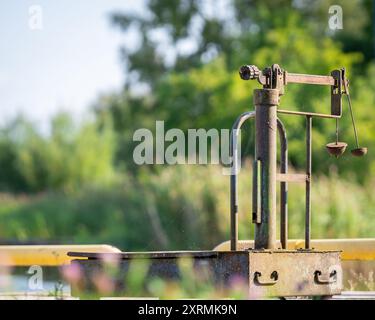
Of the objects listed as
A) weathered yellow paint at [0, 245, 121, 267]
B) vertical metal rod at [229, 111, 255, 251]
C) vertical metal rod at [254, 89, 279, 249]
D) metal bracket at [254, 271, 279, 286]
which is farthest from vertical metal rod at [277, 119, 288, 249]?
weathered yellow paint at [0, 245, 121, 267]

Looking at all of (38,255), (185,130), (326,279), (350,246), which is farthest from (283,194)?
(185,130)

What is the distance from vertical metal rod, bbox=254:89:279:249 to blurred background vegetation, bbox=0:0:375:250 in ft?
32.6

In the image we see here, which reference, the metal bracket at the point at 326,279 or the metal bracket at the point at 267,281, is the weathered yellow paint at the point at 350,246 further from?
the metal bracket at the point at 267,281

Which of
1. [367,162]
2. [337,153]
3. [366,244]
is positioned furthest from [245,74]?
[367,162]

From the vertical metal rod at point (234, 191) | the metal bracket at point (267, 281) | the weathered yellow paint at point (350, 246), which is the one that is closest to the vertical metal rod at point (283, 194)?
the vertical metal rod at point (234, 191)

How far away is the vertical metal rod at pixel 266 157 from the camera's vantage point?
634 cm

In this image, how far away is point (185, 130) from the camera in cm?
3550

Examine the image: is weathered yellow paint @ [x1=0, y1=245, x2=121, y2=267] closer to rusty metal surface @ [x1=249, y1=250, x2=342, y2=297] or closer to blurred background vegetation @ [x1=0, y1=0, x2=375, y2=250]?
rusty metal surface @ [x1=249, y1=250, x2=342, y2=297]

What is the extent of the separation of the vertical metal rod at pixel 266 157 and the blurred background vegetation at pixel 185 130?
32.6ft

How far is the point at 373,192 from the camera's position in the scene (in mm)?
20156
